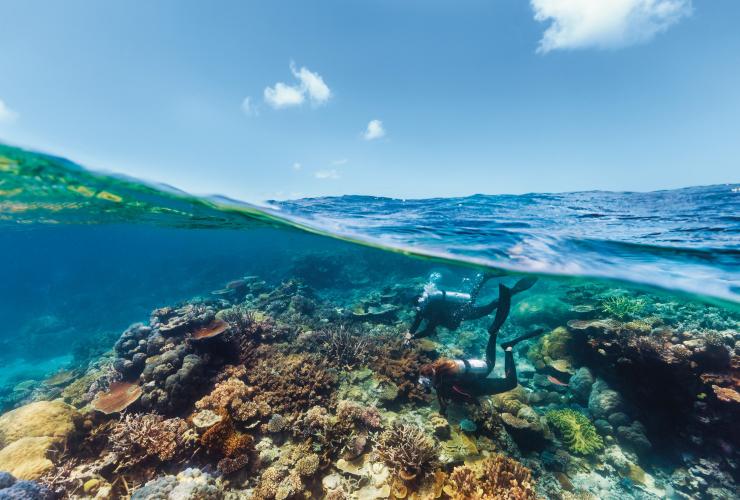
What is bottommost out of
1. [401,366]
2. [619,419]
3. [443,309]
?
[619,419]

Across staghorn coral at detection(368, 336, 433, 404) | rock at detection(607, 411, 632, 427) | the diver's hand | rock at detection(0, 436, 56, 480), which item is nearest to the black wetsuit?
the diver's hand

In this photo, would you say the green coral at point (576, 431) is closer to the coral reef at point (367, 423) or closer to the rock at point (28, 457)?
the coral reef at point (367, 423)

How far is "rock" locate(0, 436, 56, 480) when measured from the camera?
16.4 ft

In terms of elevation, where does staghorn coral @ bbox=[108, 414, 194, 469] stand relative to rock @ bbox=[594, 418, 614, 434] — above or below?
above

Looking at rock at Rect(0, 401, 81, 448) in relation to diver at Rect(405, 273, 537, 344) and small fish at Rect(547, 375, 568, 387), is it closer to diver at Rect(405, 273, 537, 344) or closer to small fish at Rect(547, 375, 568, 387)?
diver at Rect(405, 273, 537, 344)

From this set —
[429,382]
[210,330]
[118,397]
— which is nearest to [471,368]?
[429,382]

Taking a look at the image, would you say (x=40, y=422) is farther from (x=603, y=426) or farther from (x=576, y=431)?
(x=603, y=426)

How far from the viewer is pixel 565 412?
7.45 metres

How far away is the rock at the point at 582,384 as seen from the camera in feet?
27.4

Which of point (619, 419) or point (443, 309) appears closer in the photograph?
point (619, 419)

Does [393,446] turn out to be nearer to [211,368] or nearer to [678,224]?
[211,368]

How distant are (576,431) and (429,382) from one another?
11.6 feet

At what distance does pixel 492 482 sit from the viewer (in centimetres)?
492

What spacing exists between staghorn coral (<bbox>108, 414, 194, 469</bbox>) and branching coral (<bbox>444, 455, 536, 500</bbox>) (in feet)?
15.7
